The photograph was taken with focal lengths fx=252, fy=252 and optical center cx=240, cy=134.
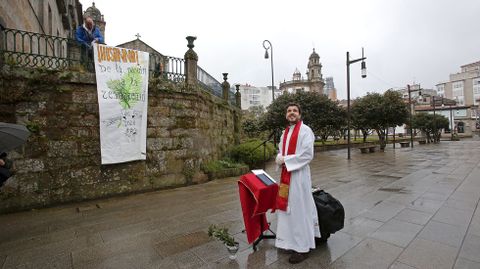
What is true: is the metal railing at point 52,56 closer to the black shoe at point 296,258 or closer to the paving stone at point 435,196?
the black shoe at point 296,258

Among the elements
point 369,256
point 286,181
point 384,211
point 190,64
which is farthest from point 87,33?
point 384,211

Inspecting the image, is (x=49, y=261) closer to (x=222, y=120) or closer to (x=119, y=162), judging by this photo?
(x=119, y=162)

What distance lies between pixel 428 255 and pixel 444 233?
0.91 metres

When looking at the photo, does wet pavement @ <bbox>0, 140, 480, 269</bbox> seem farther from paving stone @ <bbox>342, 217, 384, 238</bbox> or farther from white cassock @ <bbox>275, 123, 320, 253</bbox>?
white cassock @ <bbox>275, 123, 320, 253</bbox>

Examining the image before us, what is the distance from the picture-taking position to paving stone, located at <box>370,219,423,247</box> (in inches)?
131

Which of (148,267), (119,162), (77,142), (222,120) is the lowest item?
(148,267)

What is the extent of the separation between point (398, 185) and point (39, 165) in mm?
8705

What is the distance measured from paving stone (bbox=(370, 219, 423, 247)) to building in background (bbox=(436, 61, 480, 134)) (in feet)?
224

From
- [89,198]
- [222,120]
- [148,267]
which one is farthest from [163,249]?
[222,120]

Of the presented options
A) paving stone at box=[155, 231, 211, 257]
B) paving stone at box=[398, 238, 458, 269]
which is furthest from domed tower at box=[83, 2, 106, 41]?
paving stone at box=[398, 238, 458, 269]

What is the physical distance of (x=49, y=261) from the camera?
303cm

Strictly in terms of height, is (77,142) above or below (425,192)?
above

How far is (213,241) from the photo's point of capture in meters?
3.46

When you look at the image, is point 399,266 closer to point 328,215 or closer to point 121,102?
point 328,215
